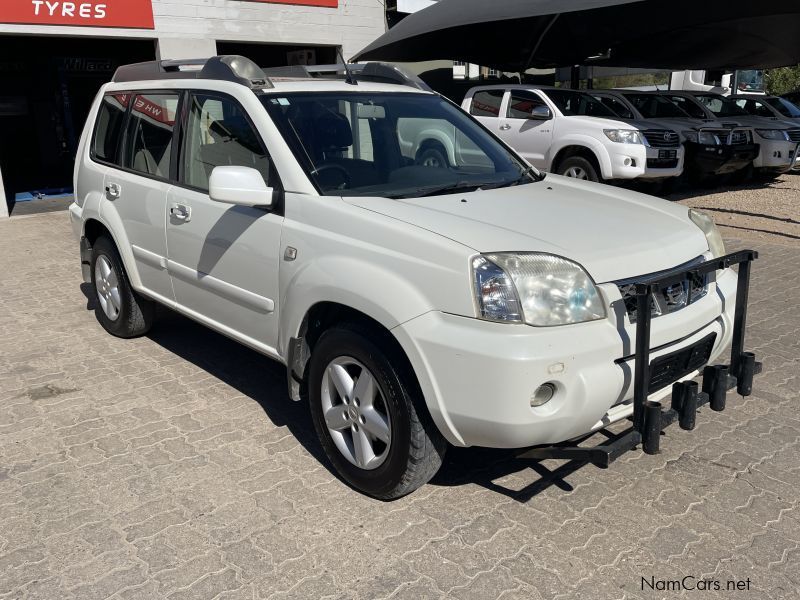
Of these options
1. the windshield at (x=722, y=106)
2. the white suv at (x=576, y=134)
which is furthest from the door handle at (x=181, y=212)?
the windshield at (x=722, y=106)

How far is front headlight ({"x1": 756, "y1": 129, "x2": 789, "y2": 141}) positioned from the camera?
1323 centimetres

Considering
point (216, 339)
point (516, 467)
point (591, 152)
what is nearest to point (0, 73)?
point (591, 152)

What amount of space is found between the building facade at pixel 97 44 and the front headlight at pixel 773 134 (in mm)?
7311

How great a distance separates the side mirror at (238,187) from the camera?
132 inches

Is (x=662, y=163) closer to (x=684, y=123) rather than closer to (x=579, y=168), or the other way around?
(x=579, y=168)

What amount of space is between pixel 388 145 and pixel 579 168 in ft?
25.8

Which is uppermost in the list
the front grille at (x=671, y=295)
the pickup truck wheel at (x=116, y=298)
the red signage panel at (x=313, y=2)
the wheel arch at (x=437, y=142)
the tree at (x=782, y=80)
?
the red signage panel at (x=313, y=2)

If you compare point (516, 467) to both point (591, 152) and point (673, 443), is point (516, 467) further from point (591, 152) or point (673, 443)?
point (591, 152)

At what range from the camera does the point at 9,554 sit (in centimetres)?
296

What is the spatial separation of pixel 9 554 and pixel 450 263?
6.89 feet

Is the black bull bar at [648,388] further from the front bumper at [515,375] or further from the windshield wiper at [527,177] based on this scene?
the windshield wiper at [527,177]

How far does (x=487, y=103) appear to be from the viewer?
40.6 feet

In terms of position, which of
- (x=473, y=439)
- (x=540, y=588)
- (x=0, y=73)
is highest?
(x=0, y=73)

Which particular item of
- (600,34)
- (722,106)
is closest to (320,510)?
(722,106)
